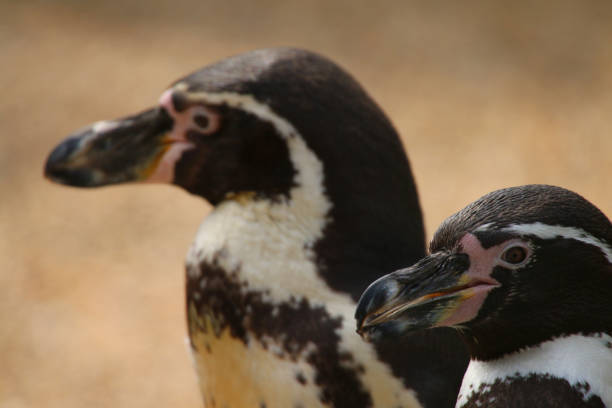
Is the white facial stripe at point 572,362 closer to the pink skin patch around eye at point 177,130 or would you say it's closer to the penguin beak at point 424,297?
the penguin beak at point 424,297

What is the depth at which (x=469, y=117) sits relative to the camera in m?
5.19

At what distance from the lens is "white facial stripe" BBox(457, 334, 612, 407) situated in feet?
4.25

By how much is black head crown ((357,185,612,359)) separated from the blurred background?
2437mm

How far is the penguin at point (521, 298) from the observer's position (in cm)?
131

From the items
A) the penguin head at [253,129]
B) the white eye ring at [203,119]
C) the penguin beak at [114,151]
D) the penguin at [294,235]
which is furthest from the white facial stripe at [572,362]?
the penguin beak at [114,151]

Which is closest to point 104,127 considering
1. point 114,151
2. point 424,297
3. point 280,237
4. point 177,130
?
point 114,151

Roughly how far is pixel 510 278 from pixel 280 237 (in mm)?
591

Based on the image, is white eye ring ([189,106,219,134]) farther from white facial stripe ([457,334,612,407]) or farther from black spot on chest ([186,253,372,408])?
white facial stripe ([457,334,612,407])

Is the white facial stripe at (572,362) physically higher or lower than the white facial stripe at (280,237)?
lower

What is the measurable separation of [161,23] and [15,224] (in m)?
1.95

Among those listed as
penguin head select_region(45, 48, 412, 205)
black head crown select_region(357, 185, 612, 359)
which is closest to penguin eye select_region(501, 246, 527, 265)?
black head crown select_region(357, 185, 612, 359)

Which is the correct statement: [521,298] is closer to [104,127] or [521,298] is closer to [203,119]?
[203,119]

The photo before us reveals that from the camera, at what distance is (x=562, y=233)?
131cm

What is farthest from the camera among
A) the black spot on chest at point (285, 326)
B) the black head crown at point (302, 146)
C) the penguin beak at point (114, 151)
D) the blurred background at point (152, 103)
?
the blurred background at point (152, 103)
